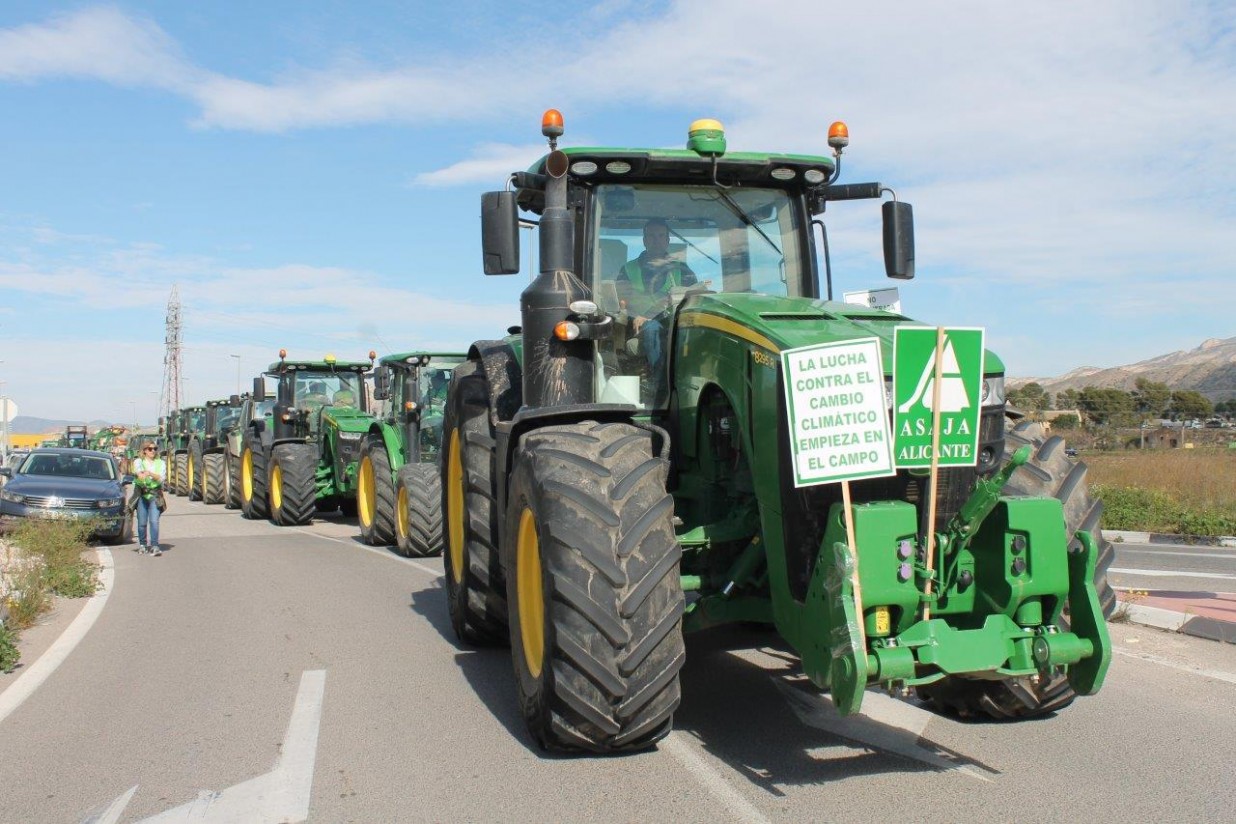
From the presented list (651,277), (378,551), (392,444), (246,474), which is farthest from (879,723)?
(246,474)

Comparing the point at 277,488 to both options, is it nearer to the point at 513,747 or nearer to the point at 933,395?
the point at 513,747

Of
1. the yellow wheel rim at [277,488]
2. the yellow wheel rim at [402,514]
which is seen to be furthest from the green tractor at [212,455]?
the yellow wheel rim at [402,514]

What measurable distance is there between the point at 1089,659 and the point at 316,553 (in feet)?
37.9

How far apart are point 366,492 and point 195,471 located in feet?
52.6

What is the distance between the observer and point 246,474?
21641 millimetres

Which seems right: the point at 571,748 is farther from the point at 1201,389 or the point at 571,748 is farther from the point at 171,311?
the point at 1201,389

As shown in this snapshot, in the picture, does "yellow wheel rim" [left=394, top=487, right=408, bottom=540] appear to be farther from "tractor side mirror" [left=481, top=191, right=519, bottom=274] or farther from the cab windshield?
"tractor side mirror" [left=481, top=191, right=519, bottom=274]

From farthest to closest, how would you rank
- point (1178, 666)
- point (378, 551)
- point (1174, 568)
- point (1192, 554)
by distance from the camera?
point (378, 551) < point (1192, 554) < point (1174, 568) < point (1178, 666)

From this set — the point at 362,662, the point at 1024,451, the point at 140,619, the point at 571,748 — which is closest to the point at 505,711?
the point at 571,748

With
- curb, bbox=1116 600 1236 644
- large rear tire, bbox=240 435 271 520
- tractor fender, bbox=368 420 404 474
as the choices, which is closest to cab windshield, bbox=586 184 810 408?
curb, bbox=1116 600 1236 644

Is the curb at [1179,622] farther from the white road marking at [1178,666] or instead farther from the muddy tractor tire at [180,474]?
the muddy tractor tire at [180,474]

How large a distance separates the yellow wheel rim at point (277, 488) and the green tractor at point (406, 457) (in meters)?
2.65

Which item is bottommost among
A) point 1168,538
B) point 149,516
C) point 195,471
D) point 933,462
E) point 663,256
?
point 1168,538

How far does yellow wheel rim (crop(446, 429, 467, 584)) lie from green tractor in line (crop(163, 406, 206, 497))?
87.9 ft
